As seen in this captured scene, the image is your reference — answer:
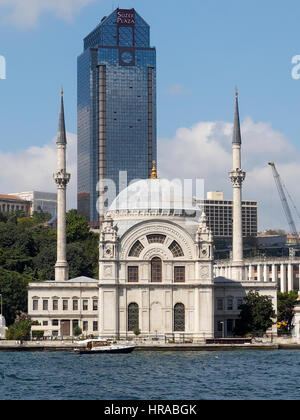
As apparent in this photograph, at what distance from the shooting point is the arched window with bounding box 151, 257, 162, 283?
349 ft

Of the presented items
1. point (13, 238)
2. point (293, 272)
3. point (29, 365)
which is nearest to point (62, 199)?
point (13, 238)

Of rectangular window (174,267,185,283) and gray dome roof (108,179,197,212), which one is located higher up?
gray dome roof (108,179,197,212)

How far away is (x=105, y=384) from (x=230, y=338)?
37.4 m

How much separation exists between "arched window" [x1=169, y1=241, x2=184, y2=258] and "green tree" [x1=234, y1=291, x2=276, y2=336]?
895cm

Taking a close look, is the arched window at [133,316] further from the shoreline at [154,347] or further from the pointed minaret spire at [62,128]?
the pointed minaret spire at [62,128]

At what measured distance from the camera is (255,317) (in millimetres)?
109000

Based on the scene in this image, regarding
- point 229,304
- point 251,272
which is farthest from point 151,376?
point 251,272

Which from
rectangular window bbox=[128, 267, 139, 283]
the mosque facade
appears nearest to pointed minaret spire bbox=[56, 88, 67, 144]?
the mosque facade

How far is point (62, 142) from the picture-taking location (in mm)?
117188

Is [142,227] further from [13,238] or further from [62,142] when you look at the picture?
[13,238]

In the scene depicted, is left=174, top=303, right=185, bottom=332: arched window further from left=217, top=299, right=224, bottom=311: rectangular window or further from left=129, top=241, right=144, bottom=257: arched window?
left=129, top=241, right=144, bottom=257: arched window

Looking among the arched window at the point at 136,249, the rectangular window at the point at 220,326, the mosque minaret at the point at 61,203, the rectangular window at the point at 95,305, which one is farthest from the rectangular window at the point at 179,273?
the mosque minaret at the point at 61,203

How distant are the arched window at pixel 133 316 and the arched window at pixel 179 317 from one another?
3.80 meters
